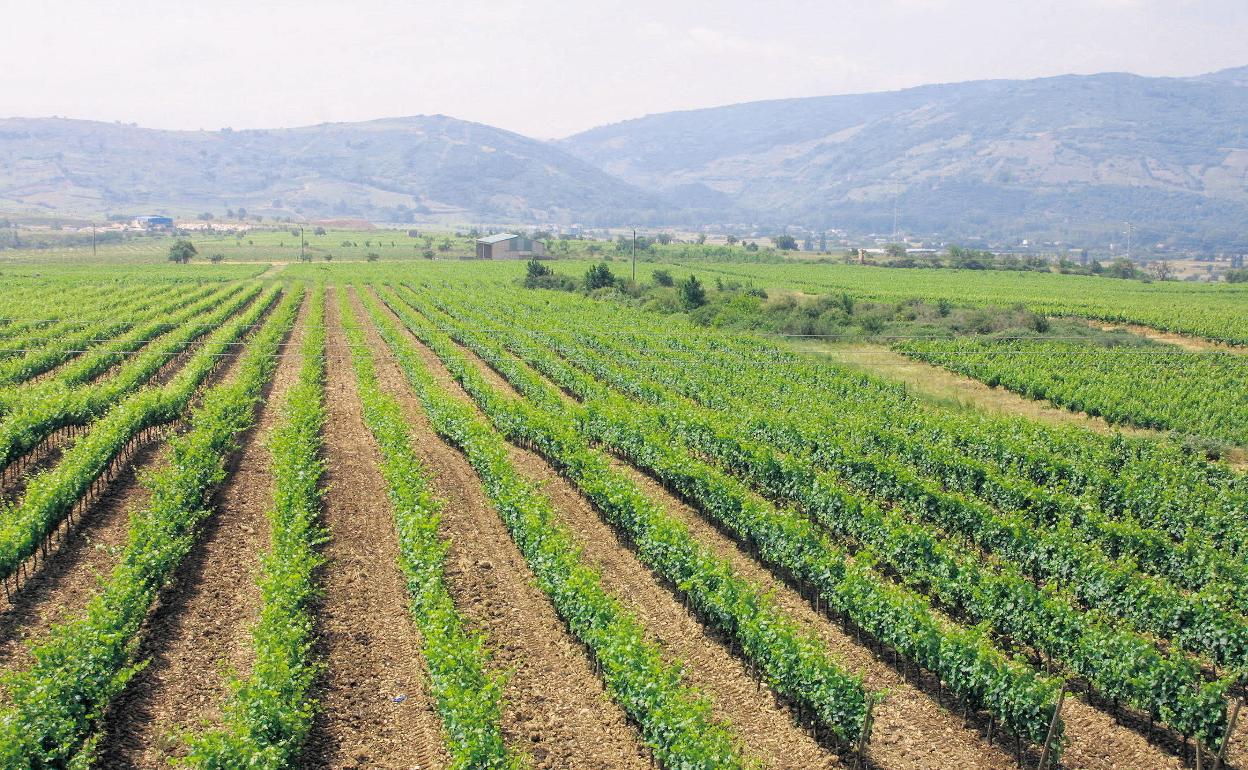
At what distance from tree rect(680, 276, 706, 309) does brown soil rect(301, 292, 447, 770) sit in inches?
1452

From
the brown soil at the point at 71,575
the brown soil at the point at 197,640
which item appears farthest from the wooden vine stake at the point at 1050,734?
the brown soil at the point at 71,575

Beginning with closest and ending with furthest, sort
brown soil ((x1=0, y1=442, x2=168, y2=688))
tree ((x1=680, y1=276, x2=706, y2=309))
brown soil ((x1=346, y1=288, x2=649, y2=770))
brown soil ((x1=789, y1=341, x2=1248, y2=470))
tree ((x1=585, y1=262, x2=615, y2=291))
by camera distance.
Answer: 1. brown soil ((x1=346, y1=288, x2=649, y2=770))
2. brown soil ((x1=0, y1=442, x2=168, y2=688))
3. brown soil ((x1=789, y1=341, x2=1248, y2=470))
4. tree ((x1=680, y1=276, x2=706, y2=309))
5. tree ((x1=585, y1=262, x2=615, y2=291))

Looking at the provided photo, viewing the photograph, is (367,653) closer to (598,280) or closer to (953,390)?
(953,390)

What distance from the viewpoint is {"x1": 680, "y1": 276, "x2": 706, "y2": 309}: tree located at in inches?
2242

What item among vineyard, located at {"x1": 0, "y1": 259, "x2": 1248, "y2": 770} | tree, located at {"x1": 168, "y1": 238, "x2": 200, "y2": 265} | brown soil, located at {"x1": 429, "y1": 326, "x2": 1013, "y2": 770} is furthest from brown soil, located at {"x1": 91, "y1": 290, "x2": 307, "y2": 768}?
tree, located at {"x1": 168, "y1": 238, "x2": 200, "y2": 265}

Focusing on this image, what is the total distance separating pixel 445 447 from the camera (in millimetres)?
25344

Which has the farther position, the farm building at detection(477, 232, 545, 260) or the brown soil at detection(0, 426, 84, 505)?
the farm building at detection(477, 232, 545, 260)

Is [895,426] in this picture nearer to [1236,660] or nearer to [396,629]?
[1236,660]

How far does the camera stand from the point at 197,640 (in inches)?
545

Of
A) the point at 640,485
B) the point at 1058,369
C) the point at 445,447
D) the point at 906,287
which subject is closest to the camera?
the point at 640,485

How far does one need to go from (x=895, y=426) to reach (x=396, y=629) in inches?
619

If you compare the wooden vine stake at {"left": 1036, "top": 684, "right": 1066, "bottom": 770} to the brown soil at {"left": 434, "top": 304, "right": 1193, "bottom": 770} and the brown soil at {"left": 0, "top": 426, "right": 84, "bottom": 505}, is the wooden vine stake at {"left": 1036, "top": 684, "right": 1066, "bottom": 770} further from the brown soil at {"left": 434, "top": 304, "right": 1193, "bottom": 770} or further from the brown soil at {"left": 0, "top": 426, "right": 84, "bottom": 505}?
the brown soil at {"left": 0, "top": 426, "right": 84, "bottom": 505}

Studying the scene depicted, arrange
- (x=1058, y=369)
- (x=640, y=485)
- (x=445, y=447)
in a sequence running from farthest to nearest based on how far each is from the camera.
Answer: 1. (x=1058, y=369)
2. (x=445, y=447)
3. (x=640, y=485)

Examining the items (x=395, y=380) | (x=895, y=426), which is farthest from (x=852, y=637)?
(x=395, y=380)
